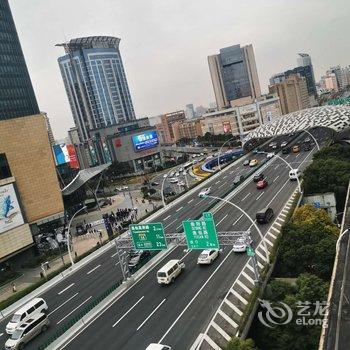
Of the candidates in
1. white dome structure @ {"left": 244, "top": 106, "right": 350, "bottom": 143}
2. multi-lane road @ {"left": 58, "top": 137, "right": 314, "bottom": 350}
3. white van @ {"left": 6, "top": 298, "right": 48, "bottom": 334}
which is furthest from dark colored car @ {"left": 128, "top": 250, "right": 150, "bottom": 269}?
white dome structure @ {"left": 244, "top": 106, "right": 350, "bottom": 143}

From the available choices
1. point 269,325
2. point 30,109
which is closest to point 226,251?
point 269,325

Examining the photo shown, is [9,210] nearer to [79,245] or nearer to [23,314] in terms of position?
[79,245]

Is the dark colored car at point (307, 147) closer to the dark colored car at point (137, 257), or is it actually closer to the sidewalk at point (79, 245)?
the sidewalk at point (79, 245)

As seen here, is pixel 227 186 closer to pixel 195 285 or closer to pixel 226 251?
pixel 226 251

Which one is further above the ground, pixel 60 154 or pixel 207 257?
→ pixel 60 154

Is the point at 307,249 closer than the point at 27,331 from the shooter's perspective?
No

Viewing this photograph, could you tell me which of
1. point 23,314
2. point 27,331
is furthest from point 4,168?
point 27,331
